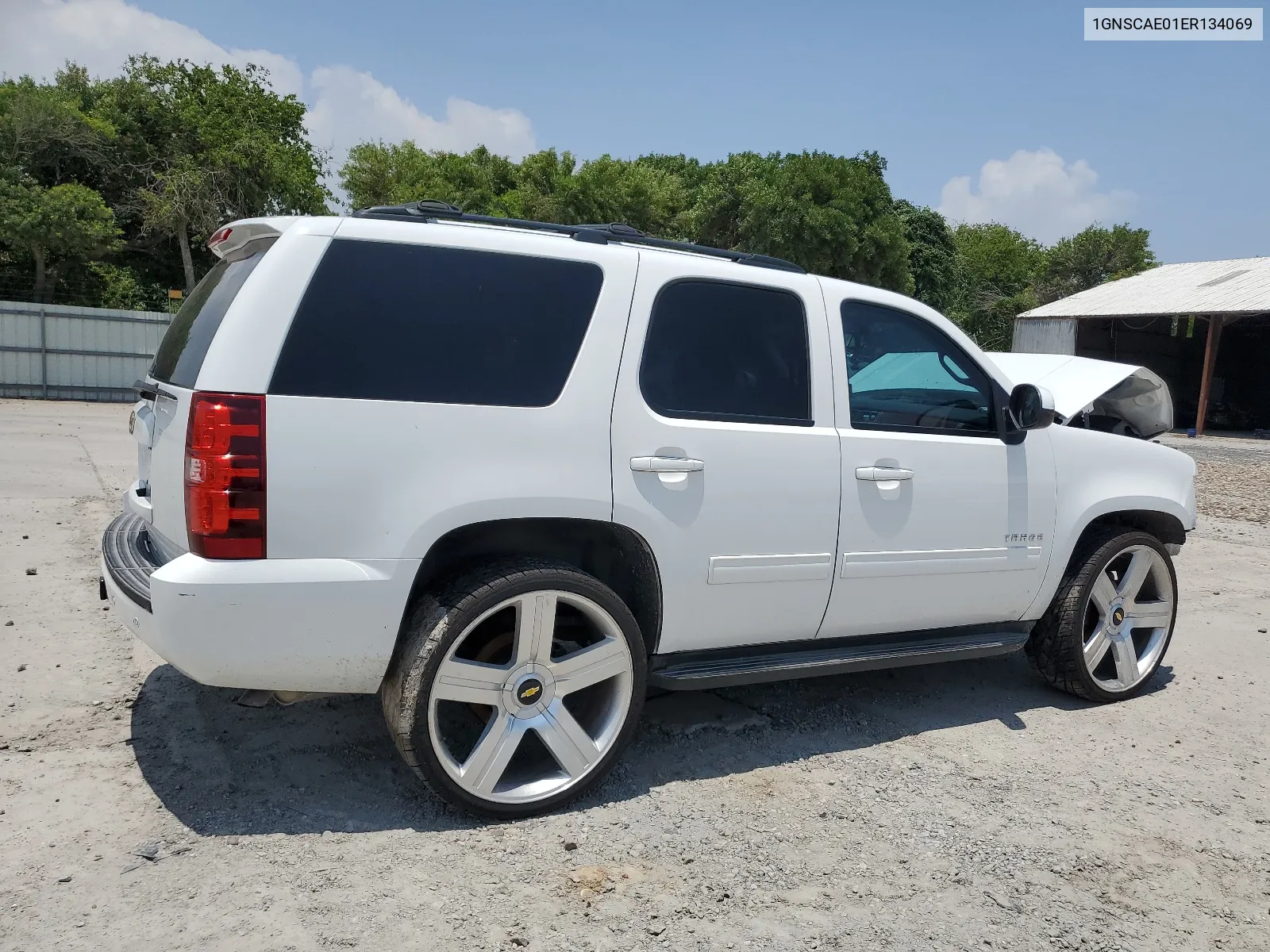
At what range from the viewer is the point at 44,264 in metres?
27.2

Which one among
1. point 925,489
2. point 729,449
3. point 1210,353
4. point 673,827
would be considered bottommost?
point 673,827

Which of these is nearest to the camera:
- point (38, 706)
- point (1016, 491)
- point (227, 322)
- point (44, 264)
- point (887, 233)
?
point (227, 322)

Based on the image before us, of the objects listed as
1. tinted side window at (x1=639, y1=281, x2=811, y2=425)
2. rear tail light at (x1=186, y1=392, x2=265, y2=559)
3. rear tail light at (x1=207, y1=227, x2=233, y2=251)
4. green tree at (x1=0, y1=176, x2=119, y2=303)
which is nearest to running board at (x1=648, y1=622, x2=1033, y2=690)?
tinted side window at (x1=639, y1=281, x2=811, y2=425)

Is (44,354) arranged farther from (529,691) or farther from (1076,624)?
(1076,624)

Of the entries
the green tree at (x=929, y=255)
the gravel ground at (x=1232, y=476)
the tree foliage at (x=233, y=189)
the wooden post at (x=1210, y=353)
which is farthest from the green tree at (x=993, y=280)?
the gravel ground at (x=1232, y=476)

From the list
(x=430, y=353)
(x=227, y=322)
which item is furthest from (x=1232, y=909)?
(x=227, y=322)

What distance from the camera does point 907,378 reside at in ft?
13.5

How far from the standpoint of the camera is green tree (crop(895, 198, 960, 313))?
4741cm

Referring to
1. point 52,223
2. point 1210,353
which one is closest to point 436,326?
point 52,223

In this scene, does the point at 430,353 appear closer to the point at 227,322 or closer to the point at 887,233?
the point at 227,322

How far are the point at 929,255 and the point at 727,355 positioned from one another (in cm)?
4762

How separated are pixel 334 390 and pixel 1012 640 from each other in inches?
124

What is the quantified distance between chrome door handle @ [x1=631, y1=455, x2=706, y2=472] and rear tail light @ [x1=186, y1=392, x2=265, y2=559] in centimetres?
119

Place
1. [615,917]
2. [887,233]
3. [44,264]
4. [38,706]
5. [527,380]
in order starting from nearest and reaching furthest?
[615,917] → [527,380] → [38,706] → [44,264] → [887,233]
